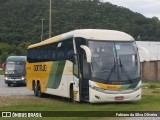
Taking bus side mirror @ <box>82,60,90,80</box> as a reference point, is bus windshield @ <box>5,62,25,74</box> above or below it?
below

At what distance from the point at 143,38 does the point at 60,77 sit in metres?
63.8

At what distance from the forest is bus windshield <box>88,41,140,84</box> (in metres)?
53.9

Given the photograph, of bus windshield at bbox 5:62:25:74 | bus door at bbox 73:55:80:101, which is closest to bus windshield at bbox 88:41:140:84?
bus door at bbox 73:55:80:101

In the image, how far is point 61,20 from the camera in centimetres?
8344

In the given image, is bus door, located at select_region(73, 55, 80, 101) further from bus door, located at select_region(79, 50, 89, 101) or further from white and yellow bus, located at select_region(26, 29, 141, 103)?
bus door, located at select_region(79, 50, 89, 101)

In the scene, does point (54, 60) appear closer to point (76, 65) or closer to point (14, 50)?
point (76, 65)

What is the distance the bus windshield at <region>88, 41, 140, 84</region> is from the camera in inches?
797

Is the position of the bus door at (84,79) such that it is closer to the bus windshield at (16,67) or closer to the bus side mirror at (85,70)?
the bus side mirror at (85,70)

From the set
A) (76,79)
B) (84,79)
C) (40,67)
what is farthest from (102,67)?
(40,67)

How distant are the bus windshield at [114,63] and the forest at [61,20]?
177 feet

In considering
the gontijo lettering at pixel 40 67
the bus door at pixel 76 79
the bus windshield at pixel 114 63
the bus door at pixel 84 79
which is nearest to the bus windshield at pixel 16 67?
the gontijo lettering at pixel 40 67

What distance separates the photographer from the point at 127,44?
21.0 m

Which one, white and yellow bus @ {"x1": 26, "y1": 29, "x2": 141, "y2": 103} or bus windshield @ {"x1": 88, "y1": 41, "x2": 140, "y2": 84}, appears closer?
white and yellow bus @ {"x1": 26, "y1": 29, "x2": 141, "y2": 103}

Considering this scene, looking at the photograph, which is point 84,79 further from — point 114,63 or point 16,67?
point 16,67
